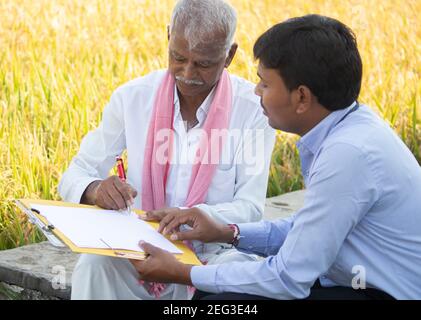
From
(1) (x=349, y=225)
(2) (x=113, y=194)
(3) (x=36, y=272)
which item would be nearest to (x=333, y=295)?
(1) (x=349, y=225)

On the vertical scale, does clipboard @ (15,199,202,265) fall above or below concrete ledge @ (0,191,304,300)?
above

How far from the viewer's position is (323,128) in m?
2.69

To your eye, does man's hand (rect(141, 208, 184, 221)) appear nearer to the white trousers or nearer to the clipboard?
the clipboard

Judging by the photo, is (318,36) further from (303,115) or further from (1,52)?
(1,52)

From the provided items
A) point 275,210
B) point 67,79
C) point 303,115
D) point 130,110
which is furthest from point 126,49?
point 303,115

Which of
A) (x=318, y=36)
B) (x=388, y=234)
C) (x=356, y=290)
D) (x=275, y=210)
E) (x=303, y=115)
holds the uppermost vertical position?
(x=318, y=36)

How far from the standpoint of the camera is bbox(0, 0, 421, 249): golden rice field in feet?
15.1

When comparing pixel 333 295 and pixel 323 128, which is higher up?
pixel 323 128

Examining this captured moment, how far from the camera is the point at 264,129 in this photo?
3414mm

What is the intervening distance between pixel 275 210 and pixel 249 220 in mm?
1188

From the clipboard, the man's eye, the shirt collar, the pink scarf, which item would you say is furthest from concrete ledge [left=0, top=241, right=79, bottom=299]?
the shirt collar

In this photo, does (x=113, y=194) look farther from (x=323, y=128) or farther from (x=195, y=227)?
(x=323, y=128)

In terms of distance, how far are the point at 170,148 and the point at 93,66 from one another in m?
2.70

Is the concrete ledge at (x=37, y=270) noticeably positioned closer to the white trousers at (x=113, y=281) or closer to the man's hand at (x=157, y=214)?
the white trousers at (x=113, y=281)
